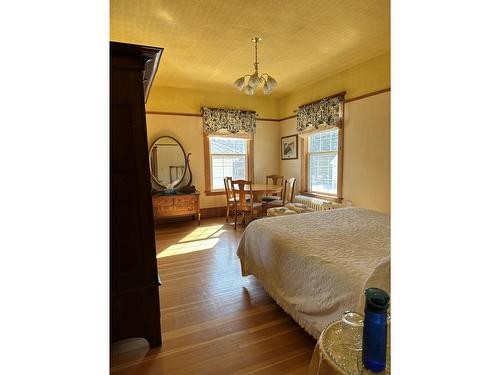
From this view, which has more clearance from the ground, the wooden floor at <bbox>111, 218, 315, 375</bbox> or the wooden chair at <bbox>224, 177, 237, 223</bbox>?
the wooden chair at <bbox>224, 177, 237, 223</bbox>

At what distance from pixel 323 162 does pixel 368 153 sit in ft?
3.68

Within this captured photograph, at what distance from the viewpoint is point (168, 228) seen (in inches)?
192

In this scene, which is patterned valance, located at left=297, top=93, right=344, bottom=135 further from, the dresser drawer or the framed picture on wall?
the dresser drawer

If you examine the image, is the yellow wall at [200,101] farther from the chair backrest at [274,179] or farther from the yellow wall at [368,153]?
the yellow wall at [368,153]

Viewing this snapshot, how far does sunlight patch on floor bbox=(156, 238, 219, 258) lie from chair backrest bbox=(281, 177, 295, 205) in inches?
64.1

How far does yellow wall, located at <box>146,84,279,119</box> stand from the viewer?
4.99 m

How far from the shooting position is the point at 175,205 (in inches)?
192

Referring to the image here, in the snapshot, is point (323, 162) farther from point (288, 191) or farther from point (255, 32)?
point (255, 32)

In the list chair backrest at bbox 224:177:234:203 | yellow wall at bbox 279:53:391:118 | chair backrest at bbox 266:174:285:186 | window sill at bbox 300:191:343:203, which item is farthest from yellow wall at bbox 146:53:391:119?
window sill at bbox 300:191:343:203

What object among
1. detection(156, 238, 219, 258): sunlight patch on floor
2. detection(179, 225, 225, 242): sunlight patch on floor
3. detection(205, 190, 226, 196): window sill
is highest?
detection(205, 190, 226, 196): window sill

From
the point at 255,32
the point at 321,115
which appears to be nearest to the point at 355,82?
the point at 321,115
